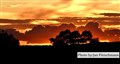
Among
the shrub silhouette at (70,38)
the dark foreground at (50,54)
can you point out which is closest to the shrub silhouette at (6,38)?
the shrub silhouette at (70,38)

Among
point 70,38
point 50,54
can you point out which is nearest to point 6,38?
point 70,38

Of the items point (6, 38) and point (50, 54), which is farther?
point (6, 38)

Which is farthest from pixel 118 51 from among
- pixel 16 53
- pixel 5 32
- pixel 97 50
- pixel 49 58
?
pixel 5 32

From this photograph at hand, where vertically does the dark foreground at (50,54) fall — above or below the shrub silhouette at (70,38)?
above

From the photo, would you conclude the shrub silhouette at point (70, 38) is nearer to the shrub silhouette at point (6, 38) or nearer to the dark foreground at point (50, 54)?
the shrub silhouette at point (6, 38)

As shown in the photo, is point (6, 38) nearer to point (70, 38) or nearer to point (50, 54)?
point (70, 38)

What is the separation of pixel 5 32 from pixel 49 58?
83.1 feet

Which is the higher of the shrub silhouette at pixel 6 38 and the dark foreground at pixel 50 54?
the dark foreground at pixel 50 54

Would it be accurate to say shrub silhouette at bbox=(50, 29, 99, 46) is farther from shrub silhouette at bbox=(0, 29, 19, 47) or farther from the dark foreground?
the dark foreground

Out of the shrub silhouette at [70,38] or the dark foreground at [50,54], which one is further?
the shrub silhouette at [70,38]

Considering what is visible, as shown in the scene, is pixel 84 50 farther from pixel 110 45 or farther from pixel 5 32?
pixel 5 32

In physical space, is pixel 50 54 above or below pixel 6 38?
above

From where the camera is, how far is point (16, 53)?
25.3 meters

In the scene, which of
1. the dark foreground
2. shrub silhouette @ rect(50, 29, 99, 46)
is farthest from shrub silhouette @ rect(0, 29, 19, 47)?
the dark foreground
